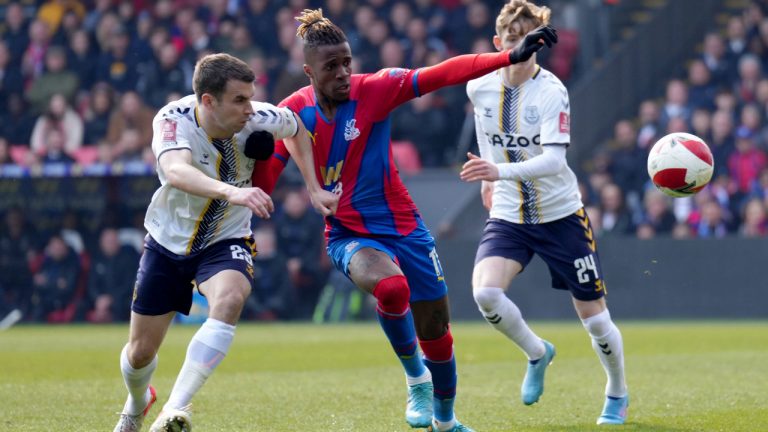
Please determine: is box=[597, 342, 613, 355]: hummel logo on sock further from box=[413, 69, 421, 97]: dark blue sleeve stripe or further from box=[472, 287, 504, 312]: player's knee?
box=[413, 69, 421, 97]: dark blue sleeve stripe

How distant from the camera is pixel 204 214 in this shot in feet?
21.2

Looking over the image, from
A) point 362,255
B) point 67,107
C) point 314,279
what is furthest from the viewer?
point 67,107

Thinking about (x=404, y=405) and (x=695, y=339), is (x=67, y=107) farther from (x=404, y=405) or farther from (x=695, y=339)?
(x=404, y=405)

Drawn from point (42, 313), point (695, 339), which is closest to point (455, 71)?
point (695, 339)

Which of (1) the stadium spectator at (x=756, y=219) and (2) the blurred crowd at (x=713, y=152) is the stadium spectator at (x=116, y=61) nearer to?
(2) the blurred crowd at (x=713, y=152)

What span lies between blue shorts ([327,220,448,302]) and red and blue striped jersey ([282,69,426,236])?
0.16ft

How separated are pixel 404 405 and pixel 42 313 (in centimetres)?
1191

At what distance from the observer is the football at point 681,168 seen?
25.3ft

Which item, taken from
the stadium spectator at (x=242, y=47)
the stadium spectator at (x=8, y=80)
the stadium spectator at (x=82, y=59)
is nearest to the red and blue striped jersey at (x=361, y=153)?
the stadium spectator at (x=242, y=47)

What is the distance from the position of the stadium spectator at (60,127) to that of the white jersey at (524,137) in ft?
40.5

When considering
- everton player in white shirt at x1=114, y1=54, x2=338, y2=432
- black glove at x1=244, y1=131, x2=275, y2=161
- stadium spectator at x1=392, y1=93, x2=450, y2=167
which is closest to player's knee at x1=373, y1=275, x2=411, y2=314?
everton player in white shirt at x1=114, y1=54, x2=338, y2=432

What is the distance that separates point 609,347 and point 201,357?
287 cm

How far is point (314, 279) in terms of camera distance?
1816cm

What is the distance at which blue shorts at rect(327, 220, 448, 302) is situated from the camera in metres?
6.73
